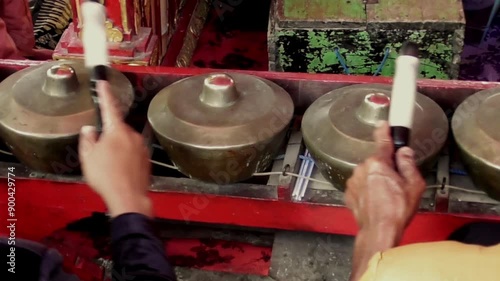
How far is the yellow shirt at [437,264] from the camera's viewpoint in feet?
3.00

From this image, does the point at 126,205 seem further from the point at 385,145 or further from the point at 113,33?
the point at 113,33

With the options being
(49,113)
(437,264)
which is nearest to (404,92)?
(437,264)

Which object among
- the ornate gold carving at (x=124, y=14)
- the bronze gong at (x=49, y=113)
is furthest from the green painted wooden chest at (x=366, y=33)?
the bronze gong at (x=49, y=113)

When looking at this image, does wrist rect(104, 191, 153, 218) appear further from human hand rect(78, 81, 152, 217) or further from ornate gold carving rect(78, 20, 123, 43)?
ornate gold carving rect(78, 20, 123, 43)

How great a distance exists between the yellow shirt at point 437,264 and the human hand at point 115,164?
52 centimetres

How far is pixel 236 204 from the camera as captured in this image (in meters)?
1.84

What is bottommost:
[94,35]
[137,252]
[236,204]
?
[236,204]

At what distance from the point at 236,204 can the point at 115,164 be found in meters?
0.57

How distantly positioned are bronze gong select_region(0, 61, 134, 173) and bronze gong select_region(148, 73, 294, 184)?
0.16 m

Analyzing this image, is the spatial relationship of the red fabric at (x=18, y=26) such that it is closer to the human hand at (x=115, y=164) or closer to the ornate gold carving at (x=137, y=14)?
the ornate gold carving at (x=137, y=14)

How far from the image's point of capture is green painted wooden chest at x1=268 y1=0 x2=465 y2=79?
2.37m

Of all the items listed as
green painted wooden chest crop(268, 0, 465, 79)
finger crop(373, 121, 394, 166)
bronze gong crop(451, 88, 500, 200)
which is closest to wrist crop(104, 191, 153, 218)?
finger crop(373, 121, 394, 166)

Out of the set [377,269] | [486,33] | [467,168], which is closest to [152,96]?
[467,168]

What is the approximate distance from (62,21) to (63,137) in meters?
1.51
